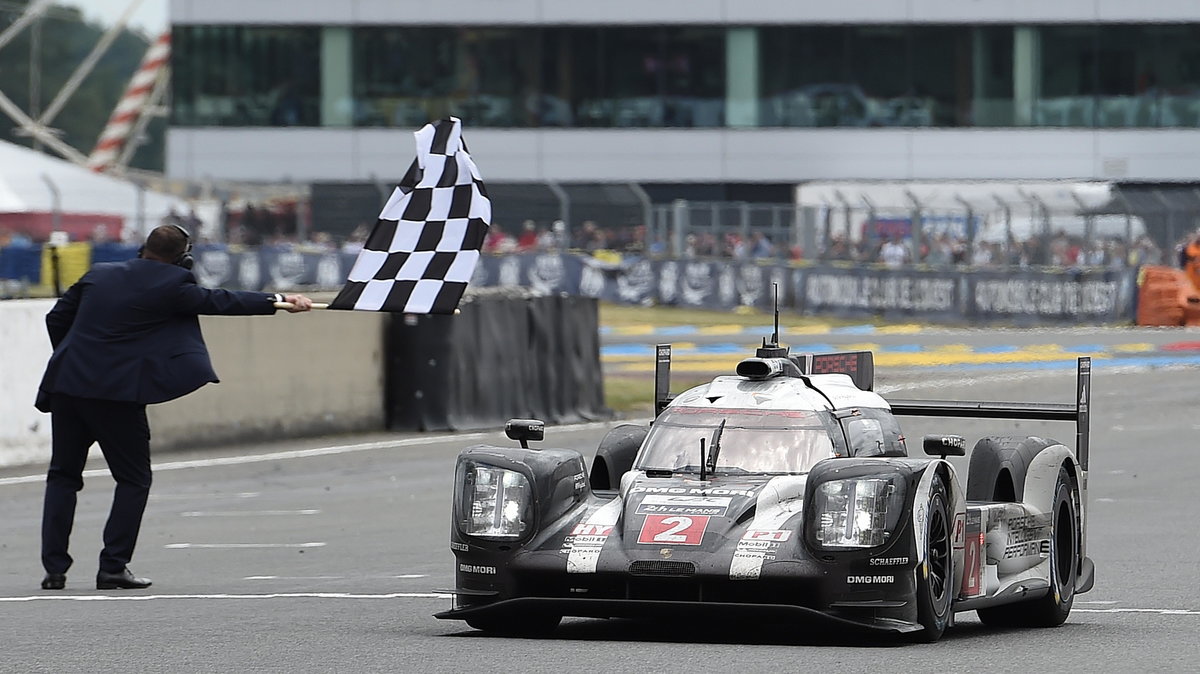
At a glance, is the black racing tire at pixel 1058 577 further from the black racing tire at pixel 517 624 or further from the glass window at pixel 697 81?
the glass window at pixel 697 81

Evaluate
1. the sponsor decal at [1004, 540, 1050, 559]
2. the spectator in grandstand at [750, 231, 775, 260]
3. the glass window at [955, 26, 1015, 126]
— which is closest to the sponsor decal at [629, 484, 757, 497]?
the sponsor decal at [1004, 540, 1050, 559]

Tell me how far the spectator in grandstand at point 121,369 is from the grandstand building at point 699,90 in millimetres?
43687

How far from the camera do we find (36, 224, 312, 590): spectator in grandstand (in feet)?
32.1

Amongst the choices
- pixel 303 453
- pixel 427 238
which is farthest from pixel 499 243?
pixel 427 238

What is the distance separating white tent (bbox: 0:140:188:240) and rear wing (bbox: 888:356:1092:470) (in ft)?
108

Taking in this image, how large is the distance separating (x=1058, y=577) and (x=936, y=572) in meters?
1.29

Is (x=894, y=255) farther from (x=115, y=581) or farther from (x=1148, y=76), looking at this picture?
(x=115, y=581)

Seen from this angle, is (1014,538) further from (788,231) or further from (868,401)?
(788,231)

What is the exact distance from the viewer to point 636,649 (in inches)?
297

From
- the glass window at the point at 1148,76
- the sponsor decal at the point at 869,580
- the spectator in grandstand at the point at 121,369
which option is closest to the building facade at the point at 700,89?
the glass window at the point at 1148,76

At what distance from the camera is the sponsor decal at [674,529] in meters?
7.73

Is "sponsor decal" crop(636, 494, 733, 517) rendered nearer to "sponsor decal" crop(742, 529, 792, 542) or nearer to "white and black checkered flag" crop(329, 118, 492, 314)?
"sponsor decal" crop(742, 529, 792, 542)

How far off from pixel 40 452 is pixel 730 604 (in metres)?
10.8

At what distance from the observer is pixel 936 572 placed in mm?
7984
